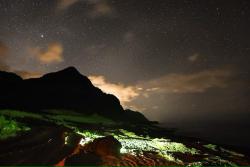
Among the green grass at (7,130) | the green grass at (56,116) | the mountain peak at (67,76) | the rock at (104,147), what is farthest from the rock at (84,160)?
the mountain peak at (67,76)

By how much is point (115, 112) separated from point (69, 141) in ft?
242

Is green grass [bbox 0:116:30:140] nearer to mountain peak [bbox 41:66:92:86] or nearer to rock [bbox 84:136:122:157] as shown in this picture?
rock [bbox 84:136:122:157]

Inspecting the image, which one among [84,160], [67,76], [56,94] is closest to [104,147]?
[84,160]

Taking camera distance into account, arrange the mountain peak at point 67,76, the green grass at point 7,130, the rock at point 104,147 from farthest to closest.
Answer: the mountain peak at point 67,76
the green grass at point 7,130
the rock at point 104,147

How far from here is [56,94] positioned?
261 ft

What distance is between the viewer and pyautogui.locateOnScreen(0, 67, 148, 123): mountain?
5975 centimetres

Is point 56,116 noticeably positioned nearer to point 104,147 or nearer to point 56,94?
point 104,147

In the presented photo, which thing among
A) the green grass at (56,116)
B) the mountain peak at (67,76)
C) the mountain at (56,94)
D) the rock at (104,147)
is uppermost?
the mountain peak at (67,76)

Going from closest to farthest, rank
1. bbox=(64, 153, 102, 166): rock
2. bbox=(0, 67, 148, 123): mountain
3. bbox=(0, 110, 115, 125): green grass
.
→ bbox=(64, 153, 102, 166): rock → bbox=(0, 110, 115, 125): green grass → bbox=(0, 67, 148, 123): mountain

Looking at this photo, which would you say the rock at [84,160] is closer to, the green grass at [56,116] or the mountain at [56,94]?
the green grass at [56,116]

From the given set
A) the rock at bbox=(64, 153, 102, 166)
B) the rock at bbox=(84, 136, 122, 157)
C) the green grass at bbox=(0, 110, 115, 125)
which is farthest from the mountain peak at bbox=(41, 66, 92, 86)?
the rock at bbox=(64, 153, 102, 166)

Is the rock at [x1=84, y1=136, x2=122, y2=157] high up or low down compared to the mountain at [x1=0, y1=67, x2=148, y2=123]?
down

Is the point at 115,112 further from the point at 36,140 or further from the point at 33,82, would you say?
the point at 36,140

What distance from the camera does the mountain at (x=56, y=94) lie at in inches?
2352
